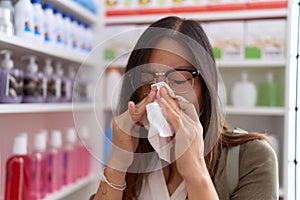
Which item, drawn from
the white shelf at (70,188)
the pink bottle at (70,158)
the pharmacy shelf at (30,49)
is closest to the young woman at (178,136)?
the pharmacy shelf at (30,49)

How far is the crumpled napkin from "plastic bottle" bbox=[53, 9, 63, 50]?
654 millimetres

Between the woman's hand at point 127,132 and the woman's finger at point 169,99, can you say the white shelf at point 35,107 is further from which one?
the woman's finger at point 169,99

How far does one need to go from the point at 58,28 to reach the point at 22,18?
9.1 inches

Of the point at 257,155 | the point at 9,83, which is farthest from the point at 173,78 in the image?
the point at 9,83

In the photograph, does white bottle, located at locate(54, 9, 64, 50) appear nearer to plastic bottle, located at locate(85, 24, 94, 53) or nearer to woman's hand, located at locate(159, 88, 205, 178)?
plastic bottle, located at locate(85, 24, 94, 53)

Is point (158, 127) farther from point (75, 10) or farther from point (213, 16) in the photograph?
point (213, 16)

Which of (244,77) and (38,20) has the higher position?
(38,20)

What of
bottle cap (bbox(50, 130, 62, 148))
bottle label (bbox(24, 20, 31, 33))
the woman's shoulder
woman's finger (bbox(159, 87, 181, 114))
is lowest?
bottle cap (bbox(50, 130, 62, 148))

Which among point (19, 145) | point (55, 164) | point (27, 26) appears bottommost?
point (55, 164)

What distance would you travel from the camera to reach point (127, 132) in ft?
2.53

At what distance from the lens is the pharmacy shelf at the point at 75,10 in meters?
1.28

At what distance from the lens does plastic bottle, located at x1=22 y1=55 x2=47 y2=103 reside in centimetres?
109

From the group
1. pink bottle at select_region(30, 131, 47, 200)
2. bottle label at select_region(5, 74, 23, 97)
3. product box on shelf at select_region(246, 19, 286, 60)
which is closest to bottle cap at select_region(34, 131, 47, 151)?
pink bottle at select_region(30, 131, 47, 200)

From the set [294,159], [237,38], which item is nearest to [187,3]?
[237,38]
